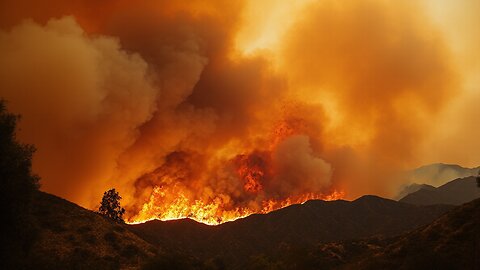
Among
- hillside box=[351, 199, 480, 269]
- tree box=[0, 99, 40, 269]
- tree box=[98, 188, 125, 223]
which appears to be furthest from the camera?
tree box=[98, 188, 125, 223]

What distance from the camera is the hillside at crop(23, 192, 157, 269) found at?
226 feet

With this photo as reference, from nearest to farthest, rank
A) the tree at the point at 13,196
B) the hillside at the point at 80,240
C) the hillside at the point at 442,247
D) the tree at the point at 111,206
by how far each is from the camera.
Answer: the tree at the point at 13,196
the hillside at the point at 442,247
the hillside at the point at 80,240
the tree at the point at 111,206

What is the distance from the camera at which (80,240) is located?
2995 inches

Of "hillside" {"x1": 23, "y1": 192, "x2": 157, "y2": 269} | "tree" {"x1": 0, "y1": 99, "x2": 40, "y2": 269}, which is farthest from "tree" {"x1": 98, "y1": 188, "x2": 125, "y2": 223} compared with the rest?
"tree" {"x1": 0, "y1": 99, "x2": 40, "y2": 269}

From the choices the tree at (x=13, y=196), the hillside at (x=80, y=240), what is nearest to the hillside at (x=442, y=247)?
the hillside at (x=80, y=240)

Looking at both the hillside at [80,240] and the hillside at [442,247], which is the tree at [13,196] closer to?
the hillside at [80,240]

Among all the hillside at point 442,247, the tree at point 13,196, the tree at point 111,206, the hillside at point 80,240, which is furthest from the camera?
the tree at point 111,206

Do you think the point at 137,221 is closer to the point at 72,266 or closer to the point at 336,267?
the point at 336,267

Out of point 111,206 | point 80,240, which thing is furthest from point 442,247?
point 111,206

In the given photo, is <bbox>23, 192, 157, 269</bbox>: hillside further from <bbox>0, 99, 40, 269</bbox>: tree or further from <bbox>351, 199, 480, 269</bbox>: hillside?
<bbox>351, 199, 480, 269</bbox>: hillside

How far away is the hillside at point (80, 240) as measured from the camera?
68812mm

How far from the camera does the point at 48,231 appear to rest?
75.0 m

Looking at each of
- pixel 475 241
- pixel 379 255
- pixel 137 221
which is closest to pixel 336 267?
pixel 379 255

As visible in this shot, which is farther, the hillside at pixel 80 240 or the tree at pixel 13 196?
the hillside at pixel 80 240
